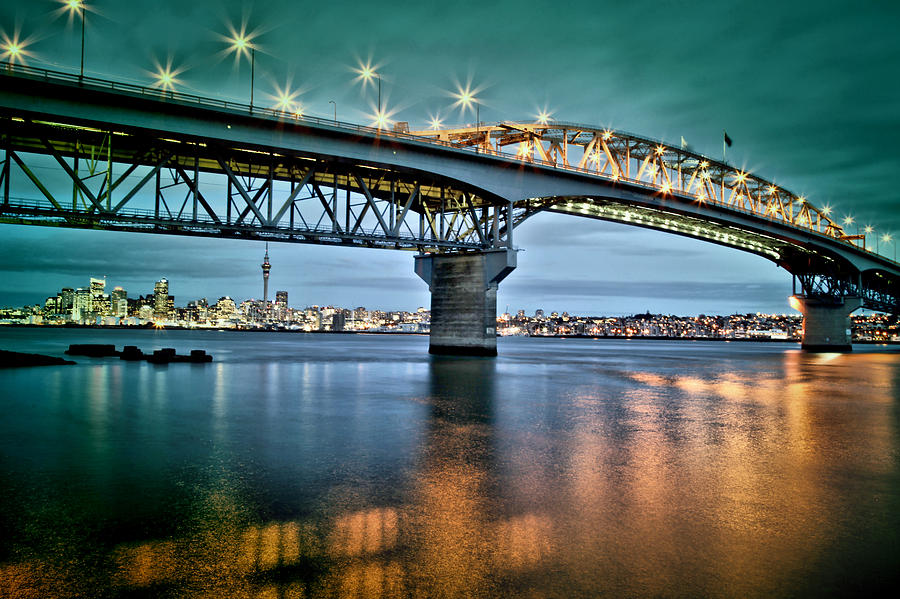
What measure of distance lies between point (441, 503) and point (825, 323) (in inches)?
3908

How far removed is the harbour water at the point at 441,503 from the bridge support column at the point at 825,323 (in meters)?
83.9

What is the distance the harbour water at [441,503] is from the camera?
4707mm

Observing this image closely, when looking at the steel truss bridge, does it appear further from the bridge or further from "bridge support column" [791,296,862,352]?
"bridge support column" [791,296,862,352]

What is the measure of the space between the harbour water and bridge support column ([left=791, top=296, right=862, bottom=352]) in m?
83.9

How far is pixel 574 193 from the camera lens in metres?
48.6

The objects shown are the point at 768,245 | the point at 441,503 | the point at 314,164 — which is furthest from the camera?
the point at 768,245

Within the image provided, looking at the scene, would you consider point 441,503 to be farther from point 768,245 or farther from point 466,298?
point 768,245

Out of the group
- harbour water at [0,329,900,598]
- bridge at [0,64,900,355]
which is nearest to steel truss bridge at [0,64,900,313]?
bridge at [0,64,900,355]

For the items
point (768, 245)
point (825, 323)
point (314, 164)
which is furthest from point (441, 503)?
point (825, 323)

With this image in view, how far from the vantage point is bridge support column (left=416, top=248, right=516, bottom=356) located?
43.6 metres

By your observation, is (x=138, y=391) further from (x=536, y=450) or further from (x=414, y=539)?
(x=414, y=539)

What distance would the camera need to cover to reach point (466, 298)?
4438cm

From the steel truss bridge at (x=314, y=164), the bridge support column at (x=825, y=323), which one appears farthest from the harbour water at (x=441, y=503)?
the bridge support column at (x=825, y=323)

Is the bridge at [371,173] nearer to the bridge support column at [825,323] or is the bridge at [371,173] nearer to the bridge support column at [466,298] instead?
the bridge support column at [466,298]
